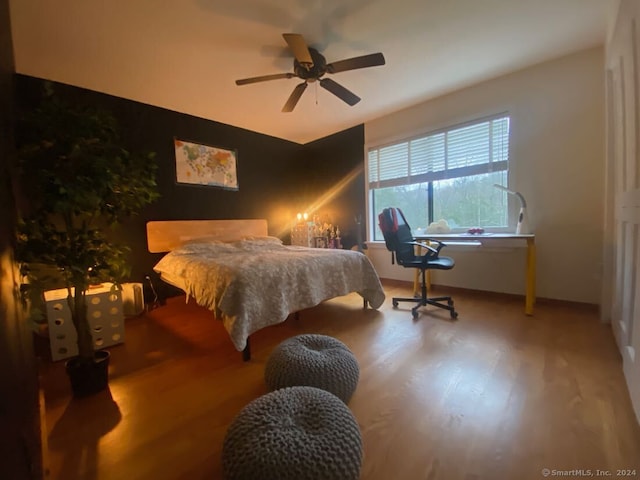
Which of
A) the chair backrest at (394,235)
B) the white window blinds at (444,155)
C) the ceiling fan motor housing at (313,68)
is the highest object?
the ceiling fan motor housing at (313,68)

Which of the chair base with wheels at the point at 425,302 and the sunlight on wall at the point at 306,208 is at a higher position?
the sunlight on wall at the point at 306,208

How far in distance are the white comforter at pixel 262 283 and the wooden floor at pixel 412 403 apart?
315mm

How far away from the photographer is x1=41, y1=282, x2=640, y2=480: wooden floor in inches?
42.8

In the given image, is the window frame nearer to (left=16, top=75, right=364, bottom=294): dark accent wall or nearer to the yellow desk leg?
(left=16, top=75, right=364, bottom=294): dark accent wall

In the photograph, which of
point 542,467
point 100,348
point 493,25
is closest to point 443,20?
point 493,25

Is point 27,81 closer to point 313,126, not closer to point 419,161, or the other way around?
point 313,126

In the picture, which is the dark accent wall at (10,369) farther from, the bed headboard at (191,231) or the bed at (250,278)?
the bed headboard at (191,231)

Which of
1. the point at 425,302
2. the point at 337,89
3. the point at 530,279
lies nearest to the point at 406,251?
the point at 425,302

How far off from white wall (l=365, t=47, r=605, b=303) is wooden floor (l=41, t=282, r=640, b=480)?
651mm

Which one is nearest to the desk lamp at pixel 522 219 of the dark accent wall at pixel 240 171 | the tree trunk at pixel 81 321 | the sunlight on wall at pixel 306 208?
the dark accent wall at pixel 240 171

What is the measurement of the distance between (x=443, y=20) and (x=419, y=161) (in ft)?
6.05

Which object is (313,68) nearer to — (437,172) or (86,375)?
(437,172)

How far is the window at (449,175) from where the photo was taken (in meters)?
3.22

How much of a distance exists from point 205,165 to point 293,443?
3852 mm
